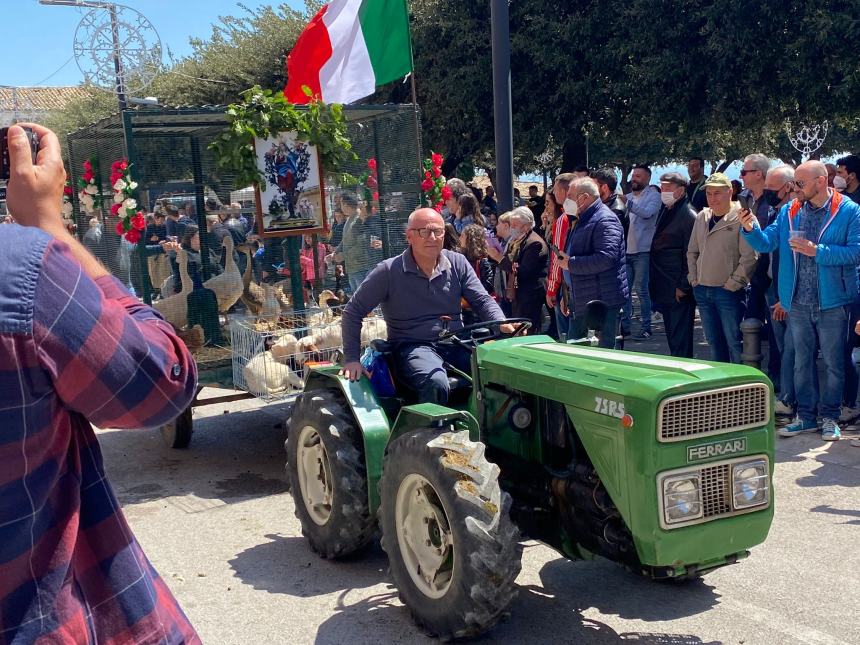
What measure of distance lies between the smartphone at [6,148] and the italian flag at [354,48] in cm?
688

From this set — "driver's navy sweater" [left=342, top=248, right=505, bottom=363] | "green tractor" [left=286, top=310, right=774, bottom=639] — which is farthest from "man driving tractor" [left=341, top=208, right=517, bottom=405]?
"green tractor" [left=286, top=310, right=774, bottom=639]

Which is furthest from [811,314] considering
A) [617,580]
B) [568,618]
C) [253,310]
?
[253,310]

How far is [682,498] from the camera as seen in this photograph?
361 cm

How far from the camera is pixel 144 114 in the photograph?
6648mm

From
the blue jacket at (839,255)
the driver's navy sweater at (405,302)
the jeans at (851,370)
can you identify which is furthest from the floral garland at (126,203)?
the jeans at (851,370)

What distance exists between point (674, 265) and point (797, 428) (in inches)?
81.6

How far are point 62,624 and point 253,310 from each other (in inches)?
244

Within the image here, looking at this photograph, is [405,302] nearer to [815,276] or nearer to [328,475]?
[328,475]

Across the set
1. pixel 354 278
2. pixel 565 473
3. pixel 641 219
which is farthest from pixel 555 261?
pixel 565 473

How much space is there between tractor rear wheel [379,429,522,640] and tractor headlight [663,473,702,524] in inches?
24.7

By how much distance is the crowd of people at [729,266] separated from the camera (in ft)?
22.2

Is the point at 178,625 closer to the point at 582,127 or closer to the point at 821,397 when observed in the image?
the point at 821,397

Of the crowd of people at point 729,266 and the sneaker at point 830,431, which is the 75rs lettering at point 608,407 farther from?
the sneaker at point 830,431

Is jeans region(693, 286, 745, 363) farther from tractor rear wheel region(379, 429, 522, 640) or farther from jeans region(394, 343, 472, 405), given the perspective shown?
tractor rear wheel region(379, 429, 522, 640)
